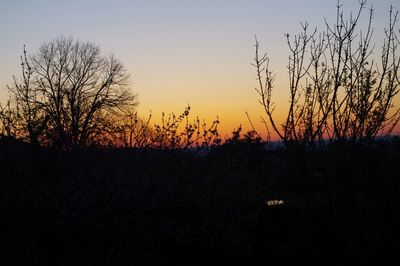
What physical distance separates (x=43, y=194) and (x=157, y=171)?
2.66m

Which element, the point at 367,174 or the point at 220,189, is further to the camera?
the point at 220,189

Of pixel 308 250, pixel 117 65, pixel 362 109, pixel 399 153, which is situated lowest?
pixel 308 250

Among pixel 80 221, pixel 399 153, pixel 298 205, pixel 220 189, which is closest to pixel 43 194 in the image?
pixel 80 221

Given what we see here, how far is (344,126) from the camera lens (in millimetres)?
5297

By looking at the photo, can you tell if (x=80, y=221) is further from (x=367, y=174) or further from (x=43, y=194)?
(x=367, y=174)

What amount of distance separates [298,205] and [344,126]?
2902 millimetres

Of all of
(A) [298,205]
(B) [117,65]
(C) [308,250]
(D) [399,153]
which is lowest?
(C) [308,250]

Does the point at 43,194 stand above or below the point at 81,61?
below

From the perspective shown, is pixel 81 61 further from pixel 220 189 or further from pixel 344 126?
pixel 344 126

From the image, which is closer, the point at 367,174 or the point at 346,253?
the point at 367,174

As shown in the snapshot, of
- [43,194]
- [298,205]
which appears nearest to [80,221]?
[43,194]

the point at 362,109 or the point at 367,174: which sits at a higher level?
the point at 362,109

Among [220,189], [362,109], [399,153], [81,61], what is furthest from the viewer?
[81,61]

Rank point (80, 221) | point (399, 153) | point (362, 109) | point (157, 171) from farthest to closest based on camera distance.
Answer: point (157, 171) < point (80, 221) < point (399, 153) < point (362, 109)
